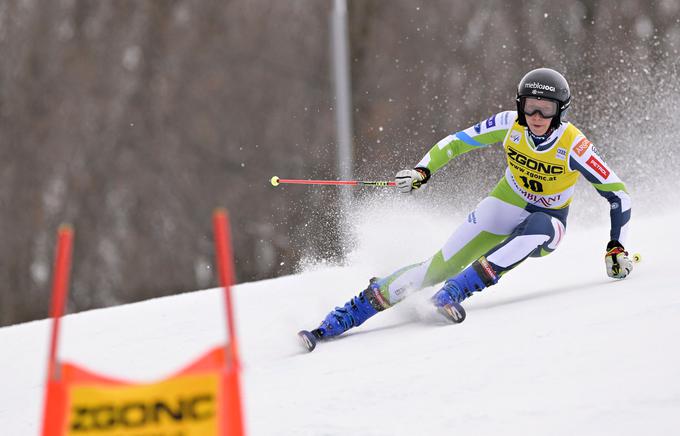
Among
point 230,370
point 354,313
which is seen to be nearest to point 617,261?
point 354,313

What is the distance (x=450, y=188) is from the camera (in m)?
11.6

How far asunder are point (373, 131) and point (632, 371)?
15562 mm

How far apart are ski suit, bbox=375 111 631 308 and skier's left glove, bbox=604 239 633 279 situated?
46 mm

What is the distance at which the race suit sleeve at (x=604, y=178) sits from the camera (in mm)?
4520

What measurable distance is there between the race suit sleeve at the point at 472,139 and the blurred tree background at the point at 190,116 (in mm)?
12986

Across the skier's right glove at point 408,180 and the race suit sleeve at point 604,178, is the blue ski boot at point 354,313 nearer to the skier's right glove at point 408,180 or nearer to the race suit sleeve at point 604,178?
the skier's right glove at point 408,180

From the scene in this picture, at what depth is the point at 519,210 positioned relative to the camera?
189 inches

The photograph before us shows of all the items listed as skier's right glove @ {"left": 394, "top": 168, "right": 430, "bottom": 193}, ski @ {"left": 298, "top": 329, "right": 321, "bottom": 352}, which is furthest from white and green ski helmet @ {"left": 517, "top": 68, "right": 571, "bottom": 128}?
ski @ {"left": 298, "top": 329, "right": 321, "bottom": 352}

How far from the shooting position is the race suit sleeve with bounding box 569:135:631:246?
4.52 meters

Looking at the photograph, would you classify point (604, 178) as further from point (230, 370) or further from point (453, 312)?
point (230, 370)

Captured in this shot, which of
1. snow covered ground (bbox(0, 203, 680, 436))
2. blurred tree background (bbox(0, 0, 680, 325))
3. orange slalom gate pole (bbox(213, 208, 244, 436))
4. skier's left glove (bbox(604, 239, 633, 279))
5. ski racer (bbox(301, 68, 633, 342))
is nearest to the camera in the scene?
orange slalom gate pole (bbox(213, 208, 244, 436))

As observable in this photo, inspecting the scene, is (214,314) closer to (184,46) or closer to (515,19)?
(515,19)

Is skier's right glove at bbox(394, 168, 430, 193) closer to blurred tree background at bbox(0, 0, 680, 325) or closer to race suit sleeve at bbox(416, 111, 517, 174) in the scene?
race suit sleeve at bbox(416, 111, 517, 174)

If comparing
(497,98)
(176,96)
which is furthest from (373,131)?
(176,96)
